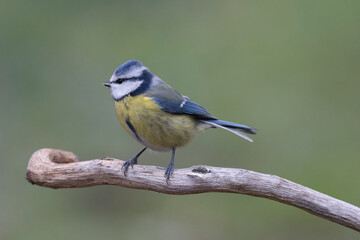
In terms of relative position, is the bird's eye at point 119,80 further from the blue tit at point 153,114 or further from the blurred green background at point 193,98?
the blurred green background at point 193,98

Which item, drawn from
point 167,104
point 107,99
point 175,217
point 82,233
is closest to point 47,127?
point 107,99

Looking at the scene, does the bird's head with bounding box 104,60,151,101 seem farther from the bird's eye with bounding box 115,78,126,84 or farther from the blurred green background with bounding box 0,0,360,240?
the blurred green background with bounding box 0,0,360,240

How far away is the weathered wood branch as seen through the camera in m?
1.86

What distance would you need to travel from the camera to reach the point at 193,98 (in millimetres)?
3729

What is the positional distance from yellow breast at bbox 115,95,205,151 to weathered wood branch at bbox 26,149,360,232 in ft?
0.50

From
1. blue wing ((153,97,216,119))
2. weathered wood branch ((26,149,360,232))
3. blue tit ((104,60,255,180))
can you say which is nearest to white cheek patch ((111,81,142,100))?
blue tit ((104,60,255,180))

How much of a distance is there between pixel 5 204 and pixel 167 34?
6.31 feet

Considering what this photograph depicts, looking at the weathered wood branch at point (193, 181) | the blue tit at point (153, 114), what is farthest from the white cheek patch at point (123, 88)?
the weathered wood branch at point (193, 181)

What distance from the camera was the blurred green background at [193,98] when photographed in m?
3.31

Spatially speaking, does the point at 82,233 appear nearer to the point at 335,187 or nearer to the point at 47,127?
the point at 47,127

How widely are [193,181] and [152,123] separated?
36cm

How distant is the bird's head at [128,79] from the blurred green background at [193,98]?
125 cm

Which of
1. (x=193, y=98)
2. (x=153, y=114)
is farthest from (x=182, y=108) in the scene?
(x=193, y=98)

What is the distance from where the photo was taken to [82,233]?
322 centimetres
